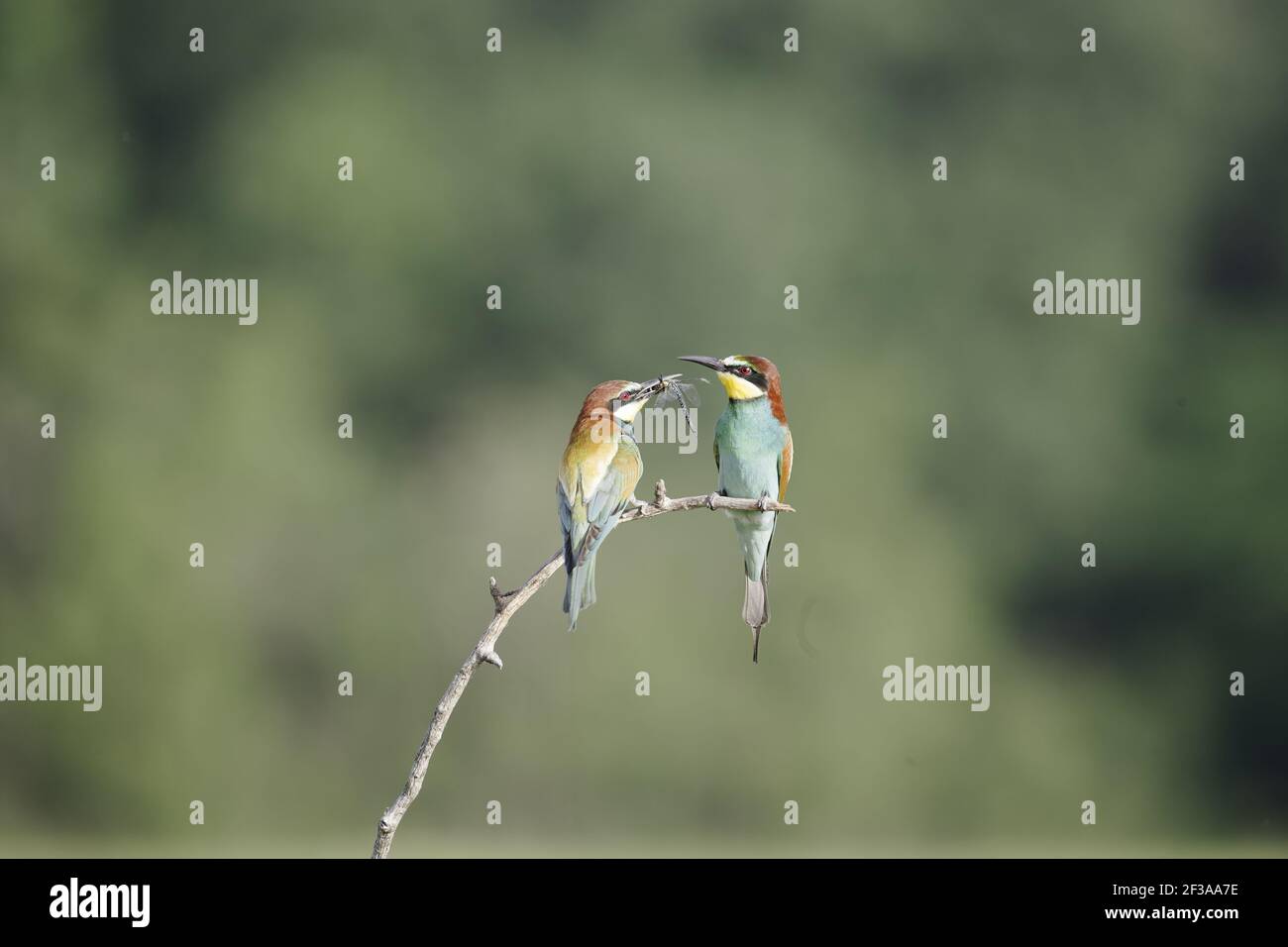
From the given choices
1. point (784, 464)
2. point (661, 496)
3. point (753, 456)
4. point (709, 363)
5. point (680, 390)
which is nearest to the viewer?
point (661, 496)

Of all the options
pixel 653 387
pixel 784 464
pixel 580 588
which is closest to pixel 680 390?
pixel 653 387

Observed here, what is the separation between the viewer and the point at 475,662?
230 centimetres

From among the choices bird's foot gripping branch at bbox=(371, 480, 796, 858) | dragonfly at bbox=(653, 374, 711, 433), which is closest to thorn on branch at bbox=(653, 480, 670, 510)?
bird's foot gripping branch at bbox=(371, 480, 796, 858)

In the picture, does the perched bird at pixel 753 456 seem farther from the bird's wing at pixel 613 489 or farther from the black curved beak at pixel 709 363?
the bird's wing at pixel 613 489

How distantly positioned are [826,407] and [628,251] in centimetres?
177

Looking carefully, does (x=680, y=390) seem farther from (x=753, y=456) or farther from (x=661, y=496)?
(x=753, y=456)

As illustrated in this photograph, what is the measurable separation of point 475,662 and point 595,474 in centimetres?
101

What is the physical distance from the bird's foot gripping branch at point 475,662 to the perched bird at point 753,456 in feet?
3.46

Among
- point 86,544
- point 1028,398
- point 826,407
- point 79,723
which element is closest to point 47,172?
point 86,544

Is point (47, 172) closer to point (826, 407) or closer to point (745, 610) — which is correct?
point (826, 407)

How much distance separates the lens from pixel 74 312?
10562mm

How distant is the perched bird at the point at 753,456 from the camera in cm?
396

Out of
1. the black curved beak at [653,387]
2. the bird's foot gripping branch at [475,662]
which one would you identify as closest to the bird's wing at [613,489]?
the black curved beak at [653,387]

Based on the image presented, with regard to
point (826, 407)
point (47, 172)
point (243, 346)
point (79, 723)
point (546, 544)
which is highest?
point (47, 172)
